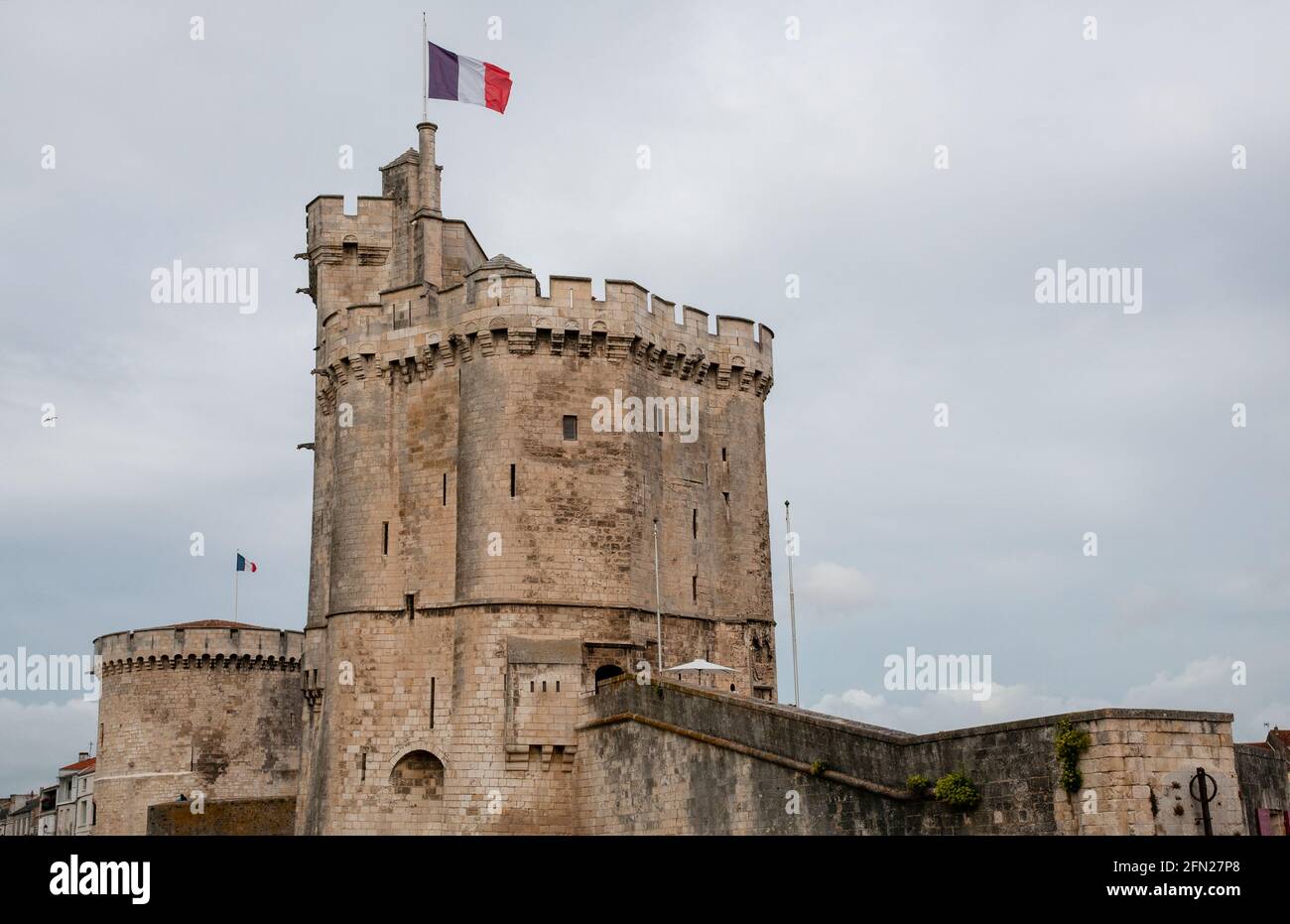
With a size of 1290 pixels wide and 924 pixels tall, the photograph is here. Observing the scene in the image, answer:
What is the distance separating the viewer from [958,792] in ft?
68.7

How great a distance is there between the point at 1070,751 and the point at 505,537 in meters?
16.7

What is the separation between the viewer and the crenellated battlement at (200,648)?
176 ft

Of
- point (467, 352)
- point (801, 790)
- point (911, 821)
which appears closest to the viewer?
point (911, 821)

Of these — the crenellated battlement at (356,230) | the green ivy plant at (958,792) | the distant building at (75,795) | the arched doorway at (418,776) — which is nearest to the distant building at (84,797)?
the distant building at (75,795)

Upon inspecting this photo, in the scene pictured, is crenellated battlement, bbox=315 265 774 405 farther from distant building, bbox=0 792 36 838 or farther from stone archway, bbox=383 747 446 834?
distant building, bbox=0 792 36 838

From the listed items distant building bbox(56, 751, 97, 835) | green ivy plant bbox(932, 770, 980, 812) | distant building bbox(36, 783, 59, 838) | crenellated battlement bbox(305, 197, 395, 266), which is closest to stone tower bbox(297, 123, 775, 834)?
crenellated battlement bbox(305, 197, 395, 266)

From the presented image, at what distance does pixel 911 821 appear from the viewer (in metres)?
21.9

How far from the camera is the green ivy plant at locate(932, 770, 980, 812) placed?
20.8 m

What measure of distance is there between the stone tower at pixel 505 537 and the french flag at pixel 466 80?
3862mm

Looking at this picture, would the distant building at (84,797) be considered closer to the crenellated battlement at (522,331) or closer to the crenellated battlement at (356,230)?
the crenellated battlement at (356,230)

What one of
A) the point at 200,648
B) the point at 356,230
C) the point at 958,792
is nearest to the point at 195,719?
the point at 200,648
